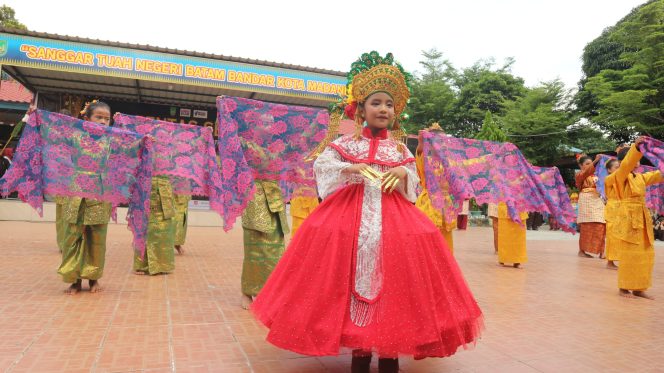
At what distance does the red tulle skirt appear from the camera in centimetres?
239

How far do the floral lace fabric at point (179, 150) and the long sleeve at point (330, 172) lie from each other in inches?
127

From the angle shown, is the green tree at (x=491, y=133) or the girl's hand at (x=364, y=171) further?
the green tree at (x=491, y=133)

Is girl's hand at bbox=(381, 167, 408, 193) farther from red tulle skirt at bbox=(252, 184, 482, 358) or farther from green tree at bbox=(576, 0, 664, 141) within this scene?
green tree at bbox=(576, 0, 664, 141)

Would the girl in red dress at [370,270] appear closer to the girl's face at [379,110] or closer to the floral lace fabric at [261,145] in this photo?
the girl's face at [379,110]

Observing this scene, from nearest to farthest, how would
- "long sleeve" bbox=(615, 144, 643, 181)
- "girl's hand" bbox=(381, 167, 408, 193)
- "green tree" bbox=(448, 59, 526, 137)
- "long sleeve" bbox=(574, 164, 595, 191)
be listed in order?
"girl's hand" bbox=(381, 167, 408, 193), "long sleeve" bbox=(615, 144, 643, 181), "long sleeve" bbox=(574, 164, 595, 191), "green tree" bbox=(448, 59, 526, 137)

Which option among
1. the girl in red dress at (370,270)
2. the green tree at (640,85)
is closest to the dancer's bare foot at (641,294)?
the girl in red dress at (370,270)

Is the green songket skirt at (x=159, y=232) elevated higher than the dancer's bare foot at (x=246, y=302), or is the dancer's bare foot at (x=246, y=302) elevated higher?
the green songket skirt at (x=159, y=232)

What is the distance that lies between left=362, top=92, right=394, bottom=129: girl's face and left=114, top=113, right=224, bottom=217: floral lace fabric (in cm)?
333

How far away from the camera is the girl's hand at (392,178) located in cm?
283

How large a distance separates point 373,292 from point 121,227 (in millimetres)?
11922

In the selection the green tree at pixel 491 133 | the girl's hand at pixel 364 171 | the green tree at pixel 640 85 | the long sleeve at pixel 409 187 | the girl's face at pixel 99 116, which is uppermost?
the green tree at pixel 640 85

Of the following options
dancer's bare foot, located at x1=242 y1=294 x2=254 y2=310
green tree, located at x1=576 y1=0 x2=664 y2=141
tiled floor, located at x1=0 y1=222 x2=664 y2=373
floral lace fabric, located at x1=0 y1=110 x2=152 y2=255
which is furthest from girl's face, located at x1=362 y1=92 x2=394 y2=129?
green tree, located at x1=576 y1=0 x2=664 y2=141

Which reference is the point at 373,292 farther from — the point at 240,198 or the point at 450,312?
the point at 240,198

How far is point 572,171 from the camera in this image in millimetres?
24094
